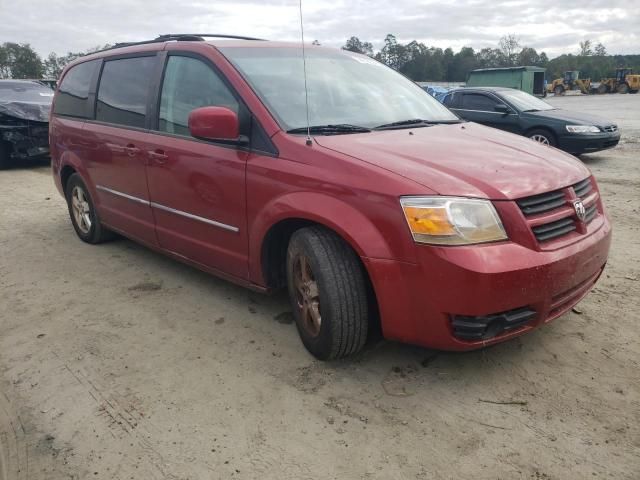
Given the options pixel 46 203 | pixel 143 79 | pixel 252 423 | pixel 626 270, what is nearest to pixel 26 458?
pixel 252 423

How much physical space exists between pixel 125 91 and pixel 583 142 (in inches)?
312

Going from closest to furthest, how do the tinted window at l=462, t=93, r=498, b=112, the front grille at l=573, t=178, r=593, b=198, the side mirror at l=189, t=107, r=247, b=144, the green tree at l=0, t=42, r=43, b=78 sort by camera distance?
the front grille at l=573, t=178, r=593, b=198 < the side mirror at l=189, t=107, r=247, b=144 < the tinted window at l=462, t=93, r=498, b=112 < the green tree at l=0, t=42, r=43, b=78

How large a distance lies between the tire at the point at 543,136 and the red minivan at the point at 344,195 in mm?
6360

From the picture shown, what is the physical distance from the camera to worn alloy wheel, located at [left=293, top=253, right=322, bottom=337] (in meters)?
2.80

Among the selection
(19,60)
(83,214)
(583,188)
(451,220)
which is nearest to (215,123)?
(451,220)

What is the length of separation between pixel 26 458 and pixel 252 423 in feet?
3.13

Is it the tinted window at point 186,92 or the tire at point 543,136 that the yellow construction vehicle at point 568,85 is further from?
the tinted window at point 186,92

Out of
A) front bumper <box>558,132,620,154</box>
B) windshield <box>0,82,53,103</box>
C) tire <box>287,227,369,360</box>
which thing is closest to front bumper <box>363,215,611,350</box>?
tire <box>287,227,369,360</box>

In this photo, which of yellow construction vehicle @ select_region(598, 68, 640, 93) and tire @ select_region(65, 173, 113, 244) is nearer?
tire @ select_region(65, 173, 113, 244)

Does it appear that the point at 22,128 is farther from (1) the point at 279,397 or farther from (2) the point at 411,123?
(1) the point at 279,397

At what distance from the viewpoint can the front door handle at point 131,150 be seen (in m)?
3.85

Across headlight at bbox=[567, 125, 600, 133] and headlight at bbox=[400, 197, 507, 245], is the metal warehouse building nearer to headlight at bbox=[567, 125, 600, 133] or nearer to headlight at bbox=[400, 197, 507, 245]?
headlight at bbox=[567, 125, 600, 133]

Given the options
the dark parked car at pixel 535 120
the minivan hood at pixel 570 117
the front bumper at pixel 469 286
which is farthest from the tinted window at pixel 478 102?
the front bumper at pixel 469 286

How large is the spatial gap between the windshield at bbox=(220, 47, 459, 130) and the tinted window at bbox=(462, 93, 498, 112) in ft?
22.6
